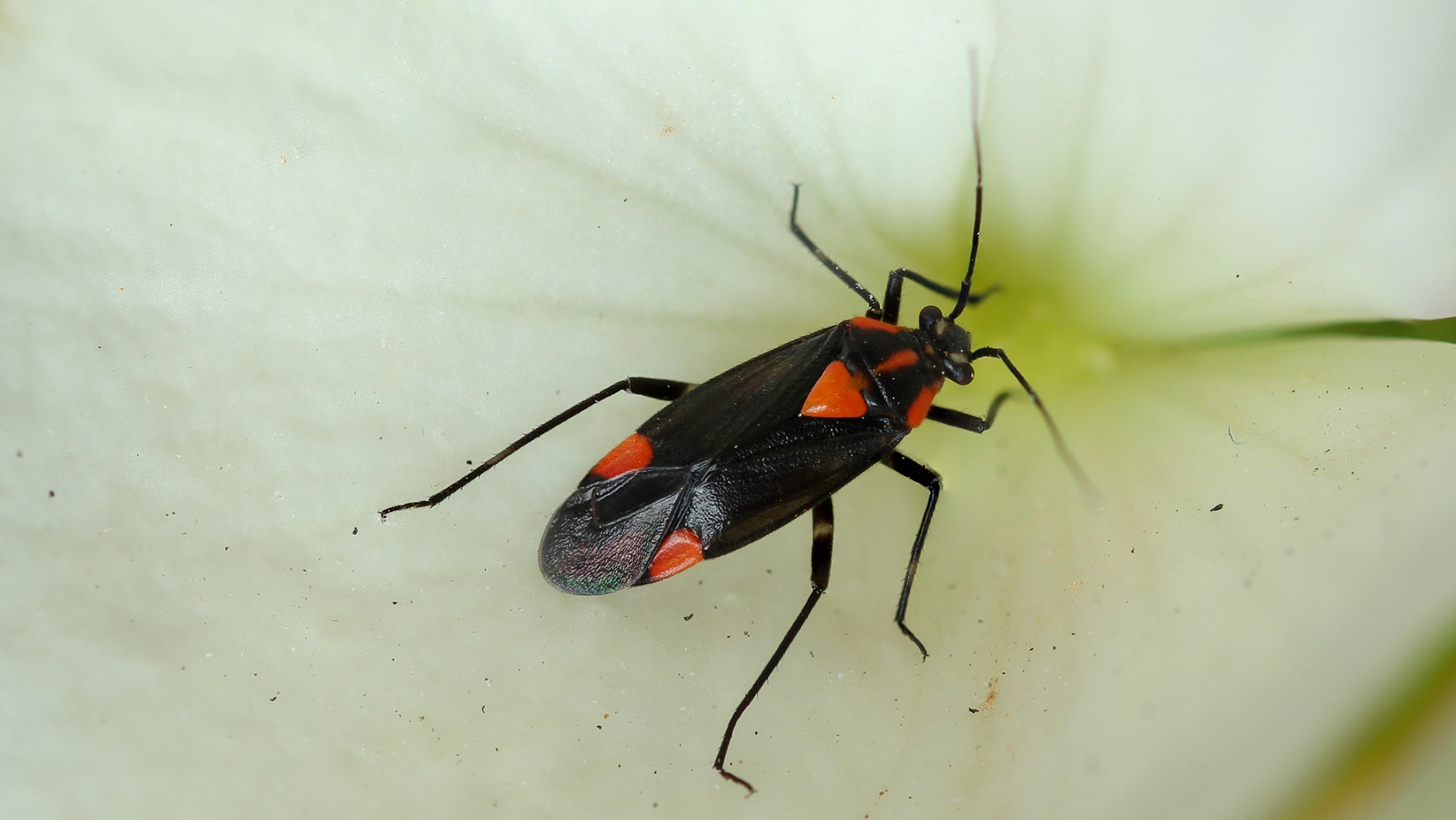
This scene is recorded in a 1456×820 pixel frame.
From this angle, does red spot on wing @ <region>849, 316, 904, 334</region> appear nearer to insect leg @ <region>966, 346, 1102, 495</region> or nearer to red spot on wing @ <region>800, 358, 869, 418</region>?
red spot on wing @ <region>800, 358, 869, 418</region>

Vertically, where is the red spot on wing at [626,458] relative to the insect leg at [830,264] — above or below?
below

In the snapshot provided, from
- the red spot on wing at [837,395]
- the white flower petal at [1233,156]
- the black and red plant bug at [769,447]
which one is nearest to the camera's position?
the white flower petal at [1233,156]

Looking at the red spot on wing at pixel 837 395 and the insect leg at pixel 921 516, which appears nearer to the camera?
the insect leg at pixel 921 516

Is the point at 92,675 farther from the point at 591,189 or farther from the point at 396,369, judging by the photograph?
the point at 591,189

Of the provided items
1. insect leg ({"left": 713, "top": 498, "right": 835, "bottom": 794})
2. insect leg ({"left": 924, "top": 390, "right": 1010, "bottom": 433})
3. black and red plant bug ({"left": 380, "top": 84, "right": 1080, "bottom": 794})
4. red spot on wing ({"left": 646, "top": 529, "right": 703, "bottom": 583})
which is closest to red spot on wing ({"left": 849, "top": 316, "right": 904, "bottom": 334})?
black and red plant bug ({"left": 380, "top": 84, "right": 1080, "bottom": 794})

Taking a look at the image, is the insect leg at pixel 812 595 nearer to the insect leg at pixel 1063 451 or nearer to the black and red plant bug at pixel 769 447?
the black and red plant bug at pixel 769 447

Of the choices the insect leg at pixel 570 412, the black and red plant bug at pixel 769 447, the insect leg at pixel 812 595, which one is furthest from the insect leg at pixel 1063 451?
the insect leg at pixel 570 412

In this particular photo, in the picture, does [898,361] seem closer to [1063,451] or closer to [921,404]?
[921,404]
